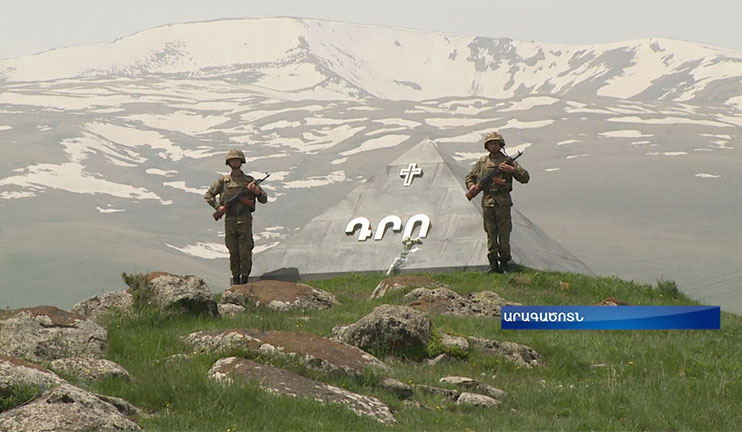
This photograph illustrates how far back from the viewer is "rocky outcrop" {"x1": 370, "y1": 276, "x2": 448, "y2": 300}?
19656mm

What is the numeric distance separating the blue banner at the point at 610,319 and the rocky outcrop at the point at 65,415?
25.6ft

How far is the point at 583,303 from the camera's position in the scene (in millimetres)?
20141

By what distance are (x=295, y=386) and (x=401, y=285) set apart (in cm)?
941

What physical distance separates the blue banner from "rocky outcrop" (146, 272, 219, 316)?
13.5ft

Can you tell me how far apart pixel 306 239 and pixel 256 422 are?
54.7 ft

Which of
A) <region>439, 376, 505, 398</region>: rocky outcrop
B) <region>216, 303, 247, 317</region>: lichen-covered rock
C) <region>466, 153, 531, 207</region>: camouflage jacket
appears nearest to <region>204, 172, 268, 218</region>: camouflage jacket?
<region>466, 153, 531, 207</region>: camouflage jacket

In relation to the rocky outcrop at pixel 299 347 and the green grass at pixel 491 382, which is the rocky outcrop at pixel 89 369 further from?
the rocky outcrop at pixel 299 347

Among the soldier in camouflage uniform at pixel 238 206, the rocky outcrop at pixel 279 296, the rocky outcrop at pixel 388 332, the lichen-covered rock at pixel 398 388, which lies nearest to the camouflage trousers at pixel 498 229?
the rocky outcrop at pixel 279 296

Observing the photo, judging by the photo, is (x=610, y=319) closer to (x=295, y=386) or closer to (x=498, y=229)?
(x=498, y=229)

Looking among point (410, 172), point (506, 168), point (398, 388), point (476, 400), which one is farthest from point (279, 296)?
point (410, 172)

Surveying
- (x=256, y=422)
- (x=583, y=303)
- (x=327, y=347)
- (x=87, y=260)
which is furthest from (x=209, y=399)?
(x=87, y=260)

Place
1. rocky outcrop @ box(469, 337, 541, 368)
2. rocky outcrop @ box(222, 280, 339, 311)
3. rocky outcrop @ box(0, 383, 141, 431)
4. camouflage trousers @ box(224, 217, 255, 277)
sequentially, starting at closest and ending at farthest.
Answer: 1. rocky outcrop @ box(0, 383, 141, 431)
2. rocky outcrop @ box(469, 337, 541, 368)
3. rocky outcrop @ box(222, 280, 339, 311)
4. camouflage trousers @ box(224, 217, 255, 277)

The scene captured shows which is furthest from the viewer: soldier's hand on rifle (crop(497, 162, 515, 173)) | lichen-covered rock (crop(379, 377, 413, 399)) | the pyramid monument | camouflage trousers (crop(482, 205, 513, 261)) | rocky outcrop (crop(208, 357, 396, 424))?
the pyramid monument

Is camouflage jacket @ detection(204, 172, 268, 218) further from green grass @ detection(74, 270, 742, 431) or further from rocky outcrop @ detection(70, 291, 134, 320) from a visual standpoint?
rocky outcrop @ detection(70, 291, 134, 320)
